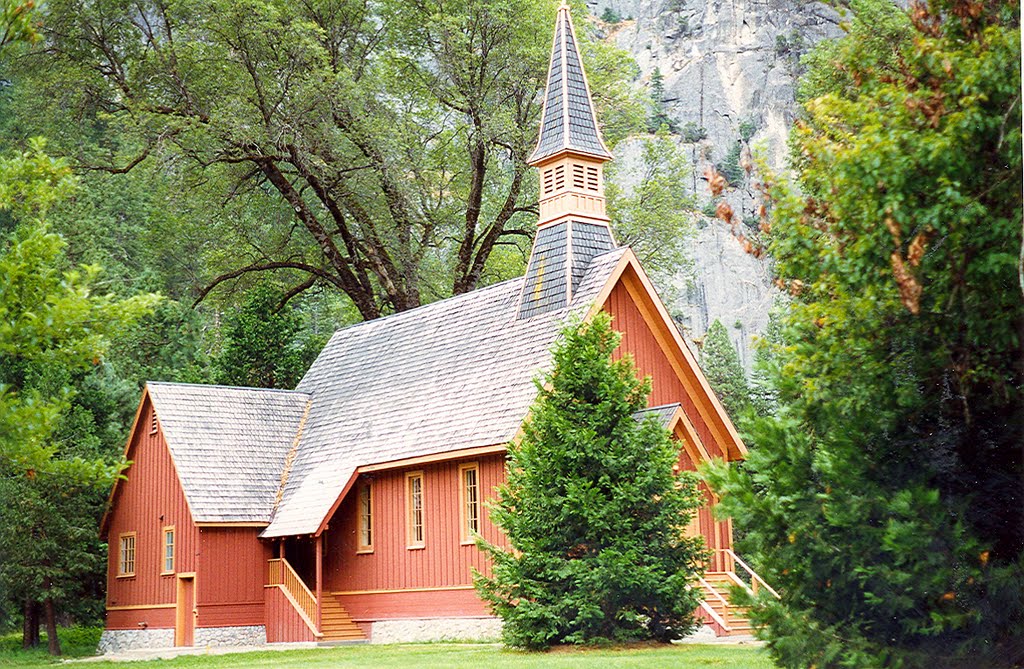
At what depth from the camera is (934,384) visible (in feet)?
24.8

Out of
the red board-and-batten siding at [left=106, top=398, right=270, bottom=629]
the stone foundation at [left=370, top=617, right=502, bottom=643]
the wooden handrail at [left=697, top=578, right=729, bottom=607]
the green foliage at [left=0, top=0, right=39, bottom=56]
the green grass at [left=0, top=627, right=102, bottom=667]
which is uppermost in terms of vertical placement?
the green foliage at [left=0, top=0, right=39, bottom=56]

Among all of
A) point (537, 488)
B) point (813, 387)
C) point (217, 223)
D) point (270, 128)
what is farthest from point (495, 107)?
point (813, 387)

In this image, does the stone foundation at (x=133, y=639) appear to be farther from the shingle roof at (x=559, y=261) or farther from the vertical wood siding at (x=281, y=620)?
the shingle roof at (x=559, y=261)

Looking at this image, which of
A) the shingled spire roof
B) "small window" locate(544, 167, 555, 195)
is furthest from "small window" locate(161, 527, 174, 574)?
the shingled spire roof

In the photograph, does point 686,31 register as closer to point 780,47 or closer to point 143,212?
point 780,47

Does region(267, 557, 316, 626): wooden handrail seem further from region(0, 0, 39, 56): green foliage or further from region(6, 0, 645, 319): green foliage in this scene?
region(0, 0, 39, 56): green foliage

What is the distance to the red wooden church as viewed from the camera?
1923cm

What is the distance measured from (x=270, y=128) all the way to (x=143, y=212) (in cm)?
366

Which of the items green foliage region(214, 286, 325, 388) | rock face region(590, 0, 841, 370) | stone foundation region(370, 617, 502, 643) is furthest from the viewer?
green foliage region(214, 286, 325, 388)

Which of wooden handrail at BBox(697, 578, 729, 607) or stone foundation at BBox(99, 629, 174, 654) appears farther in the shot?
stone foundation at BBox(99, 629, 174, 654)

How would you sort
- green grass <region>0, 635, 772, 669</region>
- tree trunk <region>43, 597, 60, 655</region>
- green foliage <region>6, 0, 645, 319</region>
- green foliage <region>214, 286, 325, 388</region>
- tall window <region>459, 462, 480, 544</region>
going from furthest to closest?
green foliage <region>214, 286, 325, 388</region> < green foliage <region>6, 0, 645, 319</region> < tree trunk <region>43, 597, 60, 655</region> < tall window <region>459, 462, 480, 544</region> < green grass <region>0, 635, 772, 669</region>

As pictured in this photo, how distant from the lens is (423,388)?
21.4 meters

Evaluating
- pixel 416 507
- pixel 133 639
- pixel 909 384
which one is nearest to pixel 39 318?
pixel 909 384

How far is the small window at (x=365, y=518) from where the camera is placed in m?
21.2
